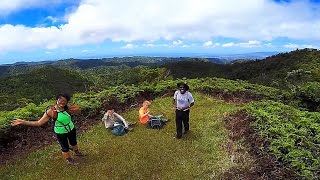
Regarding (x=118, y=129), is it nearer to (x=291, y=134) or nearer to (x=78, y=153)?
(x=78, y=153)

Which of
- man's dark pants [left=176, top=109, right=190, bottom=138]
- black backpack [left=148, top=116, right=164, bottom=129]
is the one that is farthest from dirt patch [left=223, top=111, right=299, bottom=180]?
black backpack [left=148, top=116, right=164, bottom=129]

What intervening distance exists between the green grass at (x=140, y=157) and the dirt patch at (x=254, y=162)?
16.3 inches

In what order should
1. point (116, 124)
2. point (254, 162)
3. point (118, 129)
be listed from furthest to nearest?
point (116, 124) → point (118, 129) → point (254, 162)

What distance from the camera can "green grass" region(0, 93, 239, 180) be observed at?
41.3 ft

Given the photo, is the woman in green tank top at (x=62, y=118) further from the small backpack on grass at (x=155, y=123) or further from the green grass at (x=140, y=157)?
the small backpack on grass at (x=155, y=123)

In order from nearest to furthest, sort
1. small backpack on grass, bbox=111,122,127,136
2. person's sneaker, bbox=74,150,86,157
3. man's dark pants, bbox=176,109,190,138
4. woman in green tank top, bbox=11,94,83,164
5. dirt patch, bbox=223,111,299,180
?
dirt patch, bbox=223,111,299,180
woman in green tank top, bbox=11,94,83,164
person's sneaker, bbox=74,150,86,157
man's dark pants, bbox=176,109,190,138
small backpack on grass, bbox=111,122,127,136

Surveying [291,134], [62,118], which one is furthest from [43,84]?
[291,134]

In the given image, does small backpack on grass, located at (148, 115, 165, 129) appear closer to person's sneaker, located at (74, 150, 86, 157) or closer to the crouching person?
the crouching person

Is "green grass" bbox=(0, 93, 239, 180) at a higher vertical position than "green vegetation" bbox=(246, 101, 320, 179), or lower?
lower

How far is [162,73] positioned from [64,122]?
287 ft

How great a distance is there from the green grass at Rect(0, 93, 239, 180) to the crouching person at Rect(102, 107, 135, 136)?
33 centimetres

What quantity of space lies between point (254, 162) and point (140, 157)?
12.9 ft

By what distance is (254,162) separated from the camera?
41.7ft

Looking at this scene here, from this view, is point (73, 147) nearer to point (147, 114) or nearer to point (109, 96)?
point (147, 114)
